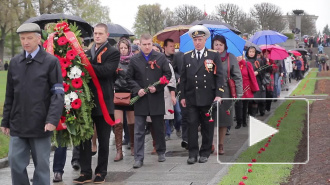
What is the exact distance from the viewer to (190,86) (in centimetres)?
925

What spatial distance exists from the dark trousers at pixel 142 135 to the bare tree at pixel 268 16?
72.8 m

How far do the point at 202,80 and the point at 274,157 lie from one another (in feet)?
5.13

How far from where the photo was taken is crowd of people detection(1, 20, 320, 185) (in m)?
6.13

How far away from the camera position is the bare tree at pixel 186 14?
7822 cm

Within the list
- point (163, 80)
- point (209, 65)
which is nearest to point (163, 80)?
point (163, 80)

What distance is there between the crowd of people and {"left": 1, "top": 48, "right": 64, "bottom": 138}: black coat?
10mm

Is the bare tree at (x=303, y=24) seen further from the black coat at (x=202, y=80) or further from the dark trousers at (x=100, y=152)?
the dark trousers at (x=100, y=152)

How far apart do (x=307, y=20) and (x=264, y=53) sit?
292 ft

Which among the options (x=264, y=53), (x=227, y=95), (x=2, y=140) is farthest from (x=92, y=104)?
(x=264, y=53)

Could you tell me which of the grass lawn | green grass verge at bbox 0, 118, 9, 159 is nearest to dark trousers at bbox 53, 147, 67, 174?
green grass verge at bbox 0, 118, 9, 159

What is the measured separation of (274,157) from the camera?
28.8ft

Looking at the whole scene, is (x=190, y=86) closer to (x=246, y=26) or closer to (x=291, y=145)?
(x=291, y=145)

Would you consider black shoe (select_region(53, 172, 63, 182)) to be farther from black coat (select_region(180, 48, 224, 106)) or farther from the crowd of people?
black coat (select_region(180, 48, 224, 106))

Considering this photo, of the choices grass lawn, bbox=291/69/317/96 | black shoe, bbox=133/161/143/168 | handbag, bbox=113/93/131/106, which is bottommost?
grass lawn, bbox=291/69/317/96
